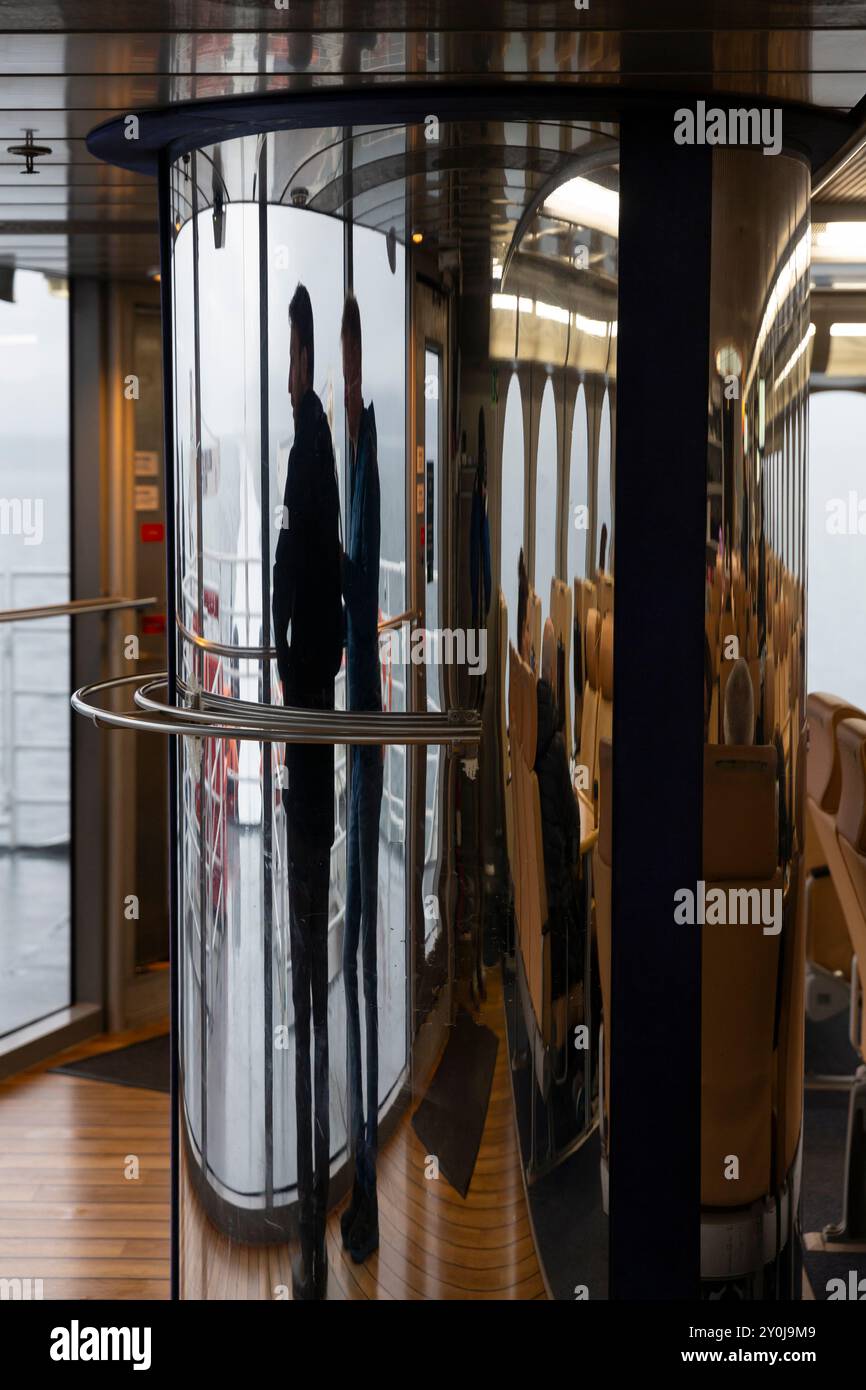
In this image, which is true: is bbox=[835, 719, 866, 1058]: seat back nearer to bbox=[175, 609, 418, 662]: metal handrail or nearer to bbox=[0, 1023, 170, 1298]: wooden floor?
bbox=[175, 609, 418, 662]: metal handrail

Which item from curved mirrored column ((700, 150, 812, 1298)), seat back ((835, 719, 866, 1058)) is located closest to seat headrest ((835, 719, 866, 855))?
seat back ((835, 719, 866, 1058))

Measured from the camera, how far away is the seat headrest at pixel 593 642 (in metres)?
2.68

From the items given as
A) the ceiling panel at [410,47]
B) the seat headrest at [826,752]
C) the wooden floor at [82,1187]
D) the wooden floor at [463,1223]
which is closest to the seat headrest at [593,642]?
the wooden floor at [463,1223]

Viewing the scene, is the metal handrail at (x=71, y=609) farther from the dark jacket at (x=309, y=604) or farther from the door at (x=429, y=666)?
the door at (x=429, y=666)

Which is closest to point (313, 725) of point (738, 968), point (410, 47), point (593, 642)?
point (593, 642)

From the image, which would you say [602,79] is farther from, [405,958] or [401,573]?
[405,958]

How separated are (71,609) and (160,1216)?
6.31 ft

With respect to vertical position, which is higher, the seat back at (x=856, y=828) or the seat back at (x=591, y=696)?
the seat back at (x=591, y=696)

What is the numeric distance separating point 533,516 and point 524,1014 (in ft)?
2.99

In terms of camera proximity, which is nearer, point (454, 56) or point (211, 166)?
point (454, 56)

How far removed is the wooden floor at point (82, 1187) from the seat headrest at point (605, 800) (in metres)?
1.73

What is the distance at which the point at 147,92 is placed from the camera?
267 cm
